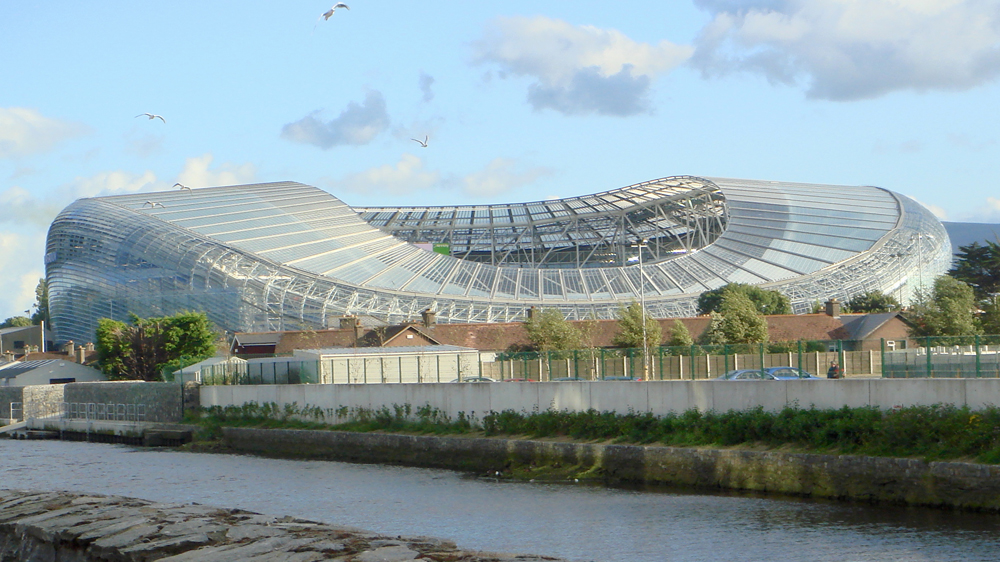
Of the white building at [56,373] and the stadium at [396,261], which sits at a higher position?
the stadium at [396,261]

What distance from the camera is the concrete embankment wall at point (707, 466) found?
2488 cm

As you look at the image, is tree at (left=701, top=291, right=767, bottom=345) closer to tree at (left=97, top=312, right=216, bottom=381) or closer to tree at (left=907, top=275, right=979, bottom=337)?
tree at (left=907, top=275, right=979, bottom=337)

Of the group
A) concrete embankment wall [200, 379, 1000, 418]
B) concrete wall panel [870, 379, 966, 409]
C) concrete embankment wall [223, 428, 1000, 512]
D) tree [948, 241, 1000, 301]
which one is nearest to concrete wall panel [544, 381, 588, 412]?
concrete embankment wall [200, 379, 1000, 418]

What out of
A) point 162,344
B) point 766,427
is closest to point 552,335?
point 162,344

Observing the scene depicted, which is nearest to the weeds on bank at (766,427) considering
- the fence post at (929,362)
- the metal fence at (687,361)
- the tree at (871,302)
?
the fence post at (929,362)

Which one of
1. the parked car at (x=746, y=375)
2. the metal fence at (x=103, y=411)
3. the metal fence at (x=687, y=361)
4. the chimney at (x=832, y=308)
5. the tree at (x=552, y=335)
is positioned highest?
the chimney at (x=832, y=308)

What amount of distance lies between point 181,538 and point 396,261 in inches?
3368

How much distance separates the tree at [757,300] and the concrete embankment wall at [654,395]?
4706 cm

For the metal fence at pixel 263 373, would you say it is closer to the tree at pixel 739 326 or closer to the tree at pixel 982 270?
the tree at pixel 739 326

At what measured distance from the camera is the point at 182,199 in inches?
4343

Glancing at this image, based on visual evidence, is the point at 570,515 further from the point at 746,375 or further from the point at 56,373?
the point at 56,373

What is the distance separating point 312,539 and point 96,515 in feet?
19.7

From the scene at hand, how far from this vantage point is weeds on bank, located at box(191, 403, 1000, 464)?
2578 centimetres

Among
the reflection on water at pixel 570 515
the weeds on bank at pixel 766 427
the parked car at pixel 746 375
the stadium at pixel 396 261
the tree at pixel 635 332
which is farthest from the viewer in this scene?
the stadium at pixel 396 261
